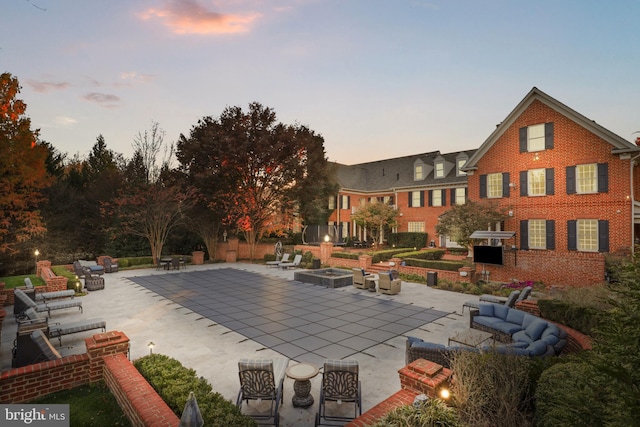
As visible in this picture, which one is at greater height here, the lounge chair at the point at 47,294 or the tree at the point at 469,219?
the tree at the point at 469,219

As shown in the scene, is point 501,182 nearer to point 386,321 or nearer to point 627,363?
point 386,321

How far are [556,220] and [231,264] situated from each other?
24508 mm

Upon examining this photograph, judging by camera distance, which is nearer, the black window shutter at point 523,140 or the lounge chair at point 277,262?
the black window shutter at point 523,140

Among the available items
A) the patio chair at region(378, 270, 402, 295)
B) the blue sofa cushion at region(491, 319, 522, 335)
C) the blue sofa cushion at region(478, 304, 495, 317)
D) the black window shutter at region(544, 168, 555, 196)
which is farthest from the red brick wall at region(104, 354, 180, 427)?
the black window shutter at region(544, 168, 555, 196)

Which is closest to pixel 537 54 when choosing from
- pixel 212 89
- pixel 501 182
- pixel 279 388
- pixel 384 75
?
pixel 384 75

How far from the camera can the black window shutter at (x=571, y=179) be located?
19.5 metres

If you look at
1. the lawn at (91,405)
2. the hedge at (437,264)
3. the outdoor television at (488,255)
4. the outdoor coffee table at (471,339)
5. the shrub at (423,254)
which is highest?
the outdoor television at (488,255)

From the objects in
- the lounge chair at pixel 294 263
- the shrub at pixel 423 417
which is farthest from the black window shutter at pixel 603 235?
the shrub at pixel 423 417

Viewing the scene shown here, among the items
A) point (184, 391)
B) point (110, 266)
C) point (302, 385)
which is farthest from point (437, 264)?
point (110, 266)

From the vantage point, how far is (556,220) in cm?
2008

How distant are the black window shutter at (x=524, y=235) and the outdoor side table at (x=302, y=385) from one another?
20409mm

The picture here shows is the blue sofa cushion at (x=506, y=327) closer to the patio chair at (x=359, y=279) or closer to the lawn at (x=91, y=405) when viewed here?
the patio chair at (x=359, y=279)

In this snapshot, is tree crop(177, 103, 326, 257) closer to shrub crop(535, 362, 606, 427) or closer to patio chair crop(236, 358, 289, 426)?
patio chair crop(236, 358, 289, 426)

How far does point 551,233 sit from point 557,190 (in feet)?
9.08
